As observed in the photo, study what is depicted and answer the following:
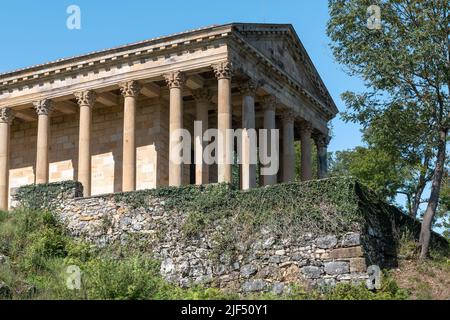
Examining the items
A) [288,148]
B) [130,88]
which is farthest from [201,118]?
[288,148]

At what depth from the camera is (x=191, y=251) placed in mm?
24844

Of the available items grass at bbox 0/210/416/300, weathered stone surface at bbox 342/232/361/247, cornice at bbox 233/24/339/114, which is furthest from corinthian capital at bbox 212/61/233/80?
weathered stone surface at bbox 342/232/361/247

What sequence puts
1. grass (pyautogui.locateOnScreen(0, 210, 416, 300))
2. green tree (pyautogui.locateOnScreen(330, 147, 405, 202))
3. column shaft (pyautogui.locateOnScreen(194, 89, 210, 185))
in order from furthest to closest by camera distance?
green tree (pyautogui.locateOnScreen(330, 147, 405, 202)) < column shaft (pyautogui.locateOnScreen(194, 89, 210, 185)) < grass (pyautogui.locateOnScreen(0, 210, 416, 300))

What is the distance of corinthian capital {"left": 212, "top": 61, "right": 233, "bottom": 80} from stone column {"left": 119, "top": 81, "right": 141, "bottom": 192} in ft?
15.2

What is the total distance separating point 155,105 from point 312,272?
19956mm

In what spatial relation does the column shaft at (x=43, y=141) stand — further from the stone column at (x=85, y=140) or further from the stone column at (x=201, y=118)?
the stone column at (x=201, y=118)

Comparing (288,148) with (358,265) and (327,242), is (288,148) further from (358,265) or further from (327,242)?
(358,265)

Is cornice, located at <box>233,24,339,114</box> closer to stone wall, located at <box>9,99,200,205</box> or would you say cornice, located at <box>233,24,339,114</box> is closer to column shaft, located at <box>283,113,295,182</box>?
column shaft, located at <box>283,113,295,182</box>

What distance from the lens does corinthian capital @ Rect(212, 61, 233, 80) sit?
1358 inches

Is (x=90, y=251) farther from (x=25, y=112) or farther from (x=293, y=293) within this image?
(x=25, y=112)

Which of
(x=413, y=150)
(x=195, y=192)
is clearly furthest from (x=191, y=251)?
(x=413, y=150)

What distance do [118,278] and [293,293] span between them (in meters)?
5.05

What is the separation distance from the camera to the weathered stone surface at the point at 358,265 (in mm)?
22234

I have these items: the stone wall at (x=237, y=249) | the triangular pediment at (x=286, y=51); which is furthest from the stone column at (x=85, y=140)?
the stone wall at (x=237, y=249)
